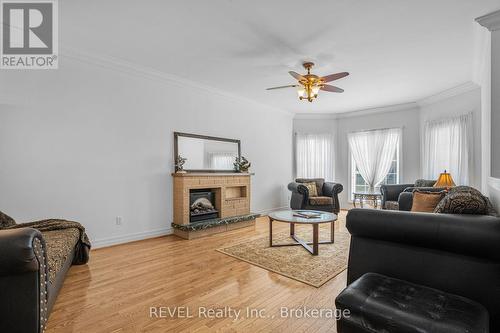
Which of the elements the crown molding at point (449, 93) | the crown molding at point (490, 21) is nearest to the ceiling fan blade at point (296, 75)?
the crown molding at point (490, 21)

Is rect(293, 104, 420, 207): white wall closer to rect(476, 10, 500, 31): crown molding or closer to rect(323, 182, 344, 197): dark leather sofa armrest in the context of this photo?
rect(323, 182, 344, 197): dark leather sofa armrest

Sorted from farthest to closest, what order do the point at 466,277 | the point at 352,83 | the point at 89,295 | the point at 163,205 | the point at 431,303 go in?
the point at 352,83 < the point at 163,205 < the point at 89,295 < the point at 466,277 < the point at 431,303

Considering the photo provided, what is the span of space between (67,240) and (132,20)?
90.5 inches

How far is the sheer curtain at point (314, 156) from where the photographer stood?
6.92 m

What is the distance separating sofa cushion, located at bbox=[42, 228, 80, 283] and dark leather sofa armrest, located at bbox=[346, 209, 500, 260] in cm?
221

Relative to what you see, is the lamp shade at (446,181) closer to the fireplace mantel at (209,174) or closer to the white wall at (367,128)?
the white wall at (367,128)

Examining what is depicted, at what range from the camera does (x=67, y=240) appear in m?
2.41

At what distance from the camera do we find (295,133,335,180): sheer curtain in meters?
6.92

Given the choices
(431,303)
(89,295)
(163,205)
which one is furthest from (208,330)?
(163,205)

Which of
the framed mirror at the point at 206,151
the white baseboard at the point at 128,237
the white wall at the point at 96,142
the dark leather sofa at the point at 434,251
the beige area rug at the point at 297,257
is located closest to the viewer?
the dark leather sofa at the point at 434,251

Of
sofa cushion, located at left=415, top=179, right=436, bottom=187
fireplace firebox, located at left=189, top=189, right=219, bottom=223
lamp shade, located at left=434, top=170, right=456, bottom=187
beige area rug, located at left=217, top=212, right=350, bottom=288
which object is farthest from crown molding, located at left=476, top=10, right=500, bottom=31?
fireplace firebox, located at left=189, top=189, right=219, bottom=223

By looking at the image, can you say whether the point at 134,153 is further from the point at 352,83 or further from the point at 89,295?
the point at 352,83

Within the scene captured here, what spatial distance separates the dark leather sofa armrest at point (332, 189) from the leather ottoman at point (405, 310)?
4236 mm

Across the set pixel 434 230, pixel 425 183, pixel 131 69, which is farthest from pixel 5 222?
pixel 425 183
